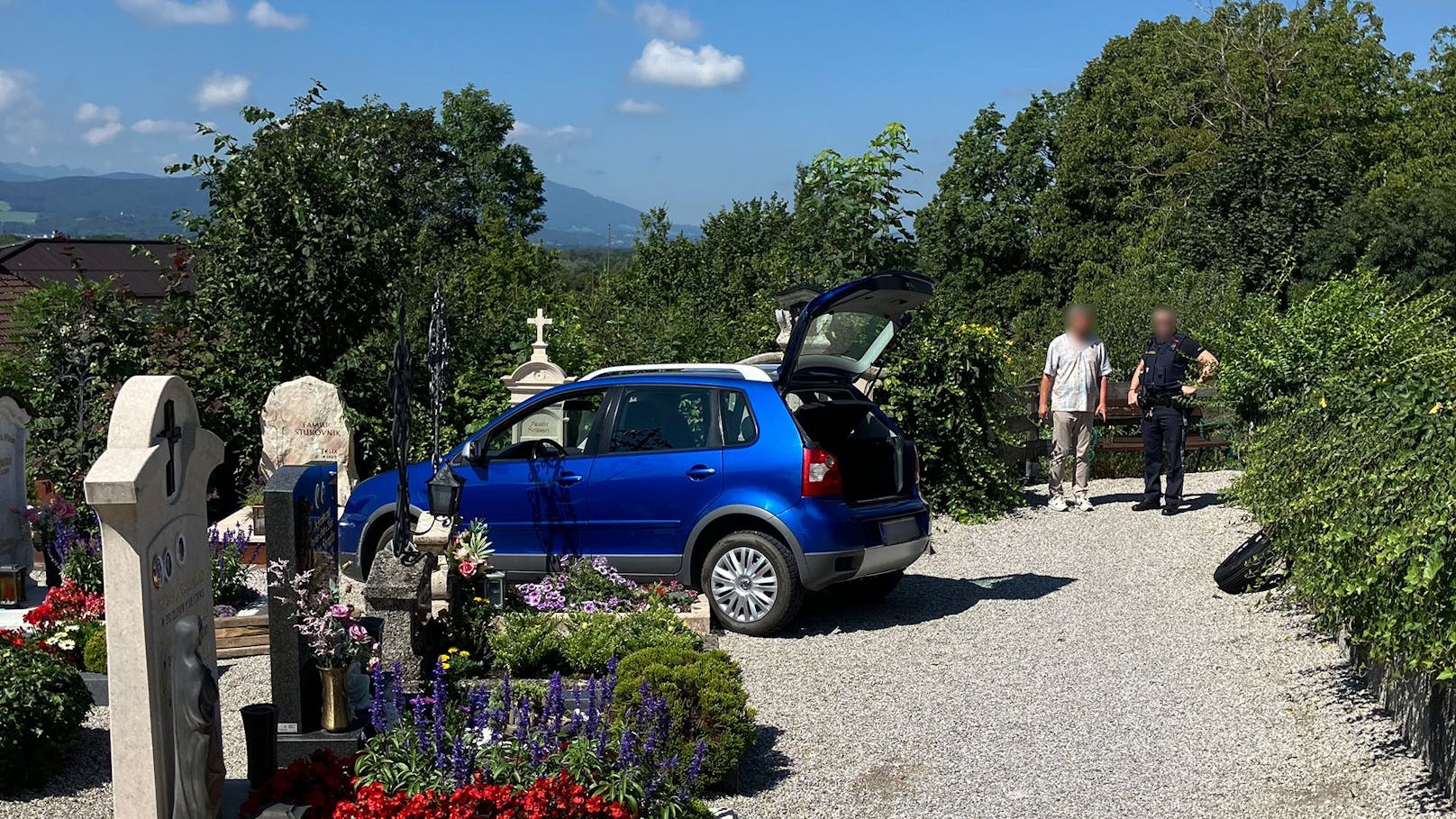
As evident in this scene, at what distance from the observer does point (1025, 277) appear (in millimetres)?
39188

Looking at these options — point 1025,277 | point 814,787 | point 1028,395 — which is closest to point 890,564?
point 814,787

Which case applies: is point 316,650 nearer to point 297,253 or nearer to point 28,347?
point 297,253

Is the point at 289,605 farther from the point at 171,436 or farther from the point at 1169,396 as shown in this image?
the point at 1169,396

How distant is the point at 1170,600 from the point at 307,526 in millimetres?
6204

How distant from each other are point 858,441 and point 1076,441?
4892 mm

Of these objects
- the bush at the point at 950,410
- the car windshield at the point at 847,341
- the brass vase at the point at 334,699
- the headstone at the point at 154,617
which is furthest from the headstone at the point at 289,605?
the bush at the point at 950,410

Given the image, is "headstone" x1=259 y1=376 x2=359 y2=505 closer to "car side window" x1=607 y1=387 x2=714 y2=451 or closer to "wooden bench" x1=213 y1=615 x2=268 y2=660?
"wooden bench" x1=213 y1=615 x2=268 y2=660

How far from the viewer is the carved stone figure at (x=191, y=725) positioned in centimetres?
478

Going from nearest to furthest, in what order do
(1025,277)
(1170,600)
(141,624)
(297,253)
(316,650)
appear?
(141,624), (316,650), (1170,600), (297,253), (1025,277)

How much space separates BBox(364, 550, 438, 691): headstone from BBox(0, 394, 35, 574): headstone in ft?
15.4

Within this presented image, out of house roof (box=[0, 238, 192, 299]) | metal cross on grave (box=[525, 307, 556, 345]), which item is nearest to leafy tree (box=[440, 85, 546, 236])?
house roof (box=[0, 238, 192, 299])

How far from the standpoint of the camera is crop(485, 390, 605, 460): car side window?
8930mm

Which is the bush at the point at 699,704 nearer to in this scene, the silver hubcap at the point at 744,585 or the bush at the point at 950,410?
the silver hubcap at the point at 744,585

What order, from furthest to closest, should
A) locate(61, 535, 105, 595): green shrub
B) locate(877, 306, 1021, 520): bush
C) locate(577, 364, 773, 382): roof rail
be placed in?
locate(877, 306, 1021, 520): bush, locate(577, 364, 773, 382): roof rail, locate(61, 535, 105, 595): green shrub
